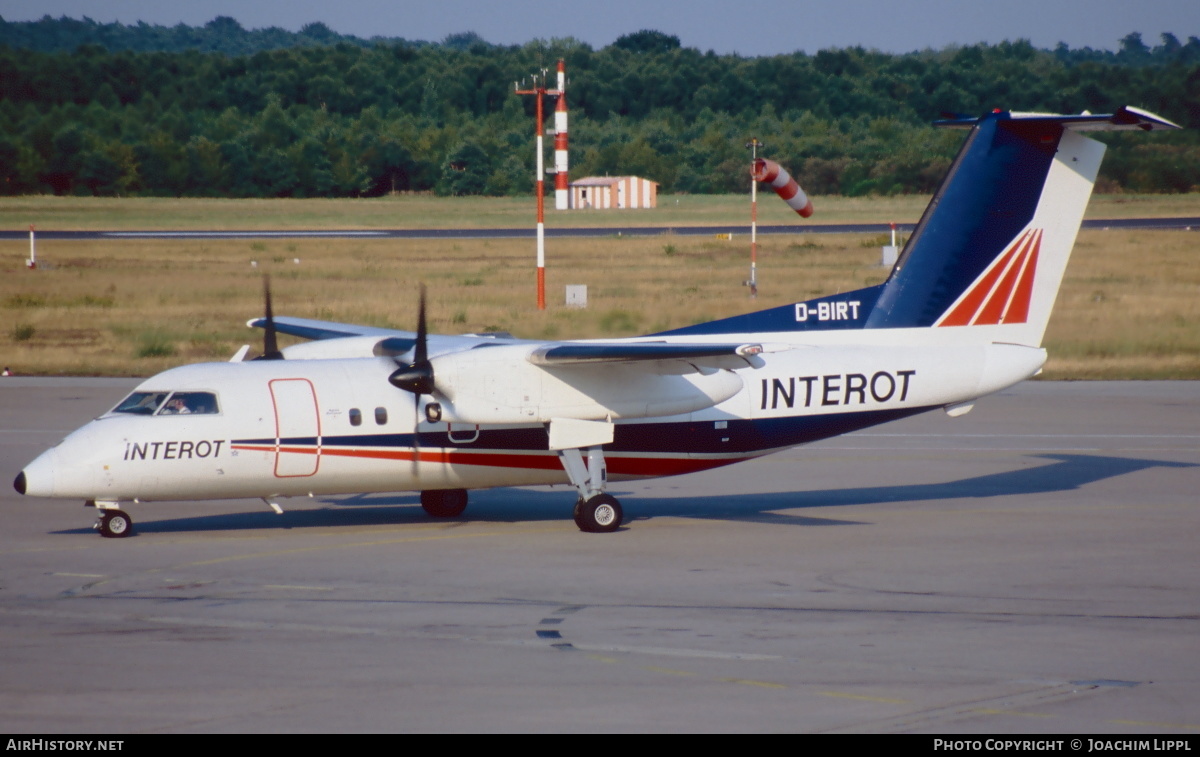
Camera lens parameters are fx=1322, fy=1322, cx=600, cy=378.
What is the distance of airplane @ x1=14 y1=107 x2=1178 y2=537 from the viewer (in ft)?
51.3

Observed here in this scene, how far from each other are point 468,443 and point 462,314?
78.4 feet

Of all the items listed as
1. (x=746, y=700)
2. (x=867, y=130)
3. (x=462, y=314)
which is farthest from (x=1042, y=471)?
(x=867, y=130)

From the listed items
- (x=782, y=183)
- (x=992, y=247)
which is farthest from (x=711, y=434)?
(x=782, y=183)

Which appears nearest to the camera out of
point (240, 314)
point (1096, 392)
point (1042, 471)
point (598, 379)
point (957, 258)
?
point (598, 379)

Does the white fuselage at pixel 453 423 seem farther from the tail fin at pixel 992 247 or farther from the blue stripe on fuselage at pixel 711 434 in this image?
the tail fin at pixel 992 247

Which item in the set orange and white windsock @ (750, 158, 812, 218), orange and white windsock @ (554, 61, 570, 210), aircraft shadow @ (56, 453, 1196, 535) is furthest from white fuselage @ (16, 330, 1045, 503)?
orange and white windsock @ (554, 61, 570, 210)

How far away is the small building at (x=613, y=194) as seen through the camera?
104 meters

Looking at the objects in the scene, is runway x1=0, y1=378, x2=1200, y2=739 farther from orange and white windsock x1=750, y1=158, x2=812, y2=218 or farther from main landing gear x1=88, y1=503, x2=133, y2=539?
orange and white windsock x1=750, y1=158, x2=812, y2=218

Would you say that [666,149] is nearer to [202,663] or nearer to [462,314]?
[462,314]

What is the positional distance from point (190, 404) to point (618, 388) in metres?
5.16

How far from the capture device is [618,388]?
53.6 feet

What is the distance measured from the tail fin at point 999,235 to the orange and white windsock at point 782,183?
2716mm

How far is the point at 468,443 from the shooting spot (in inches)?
649

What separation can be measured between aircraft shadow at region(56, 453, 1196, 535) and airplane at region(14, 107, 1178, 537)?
2.49 feet
